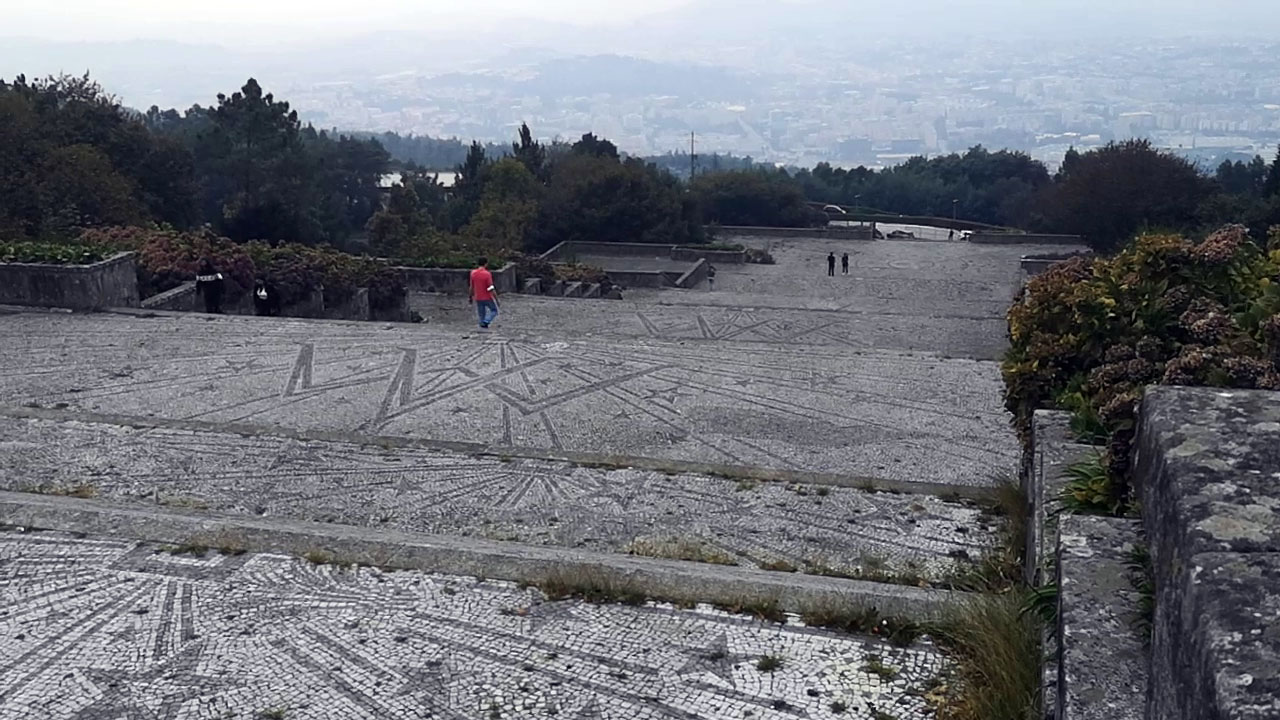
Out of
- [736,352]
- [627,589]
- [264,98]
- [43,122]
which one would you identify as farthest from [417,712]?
[264,98]

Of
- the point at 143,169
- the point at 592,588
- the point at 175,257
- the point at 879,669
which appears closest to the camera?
the point at 879,669

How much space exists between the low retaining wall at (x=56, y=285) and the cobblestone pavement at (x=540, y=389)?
312 millimetres

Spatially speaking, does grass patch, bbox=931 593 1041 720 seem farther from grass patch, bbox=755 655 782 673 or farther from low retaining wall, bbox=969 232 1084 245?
low retaining wall, bbox=969 232 1084 245

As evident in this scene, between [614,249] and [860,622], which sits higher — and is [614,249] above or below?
above

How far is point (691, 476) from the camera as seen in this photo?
→ 6.38 meters

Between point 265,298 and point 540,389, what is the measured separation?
6.44m

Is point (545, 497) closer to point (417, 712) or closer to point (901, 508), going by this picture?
point (901, 508)

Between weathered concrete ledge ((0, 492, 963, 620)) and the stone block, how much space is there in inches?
46.4

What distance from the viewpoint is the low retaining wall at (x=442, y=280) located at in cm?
1792

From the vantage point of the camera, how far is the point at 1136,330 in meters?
4.45

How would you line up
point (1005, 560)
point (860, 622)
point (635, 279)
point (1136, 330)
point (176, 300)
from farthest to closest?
point (635, 279) → point (176, 300) → point (1136, 330) → point (1005, 560) → point (860, 622)

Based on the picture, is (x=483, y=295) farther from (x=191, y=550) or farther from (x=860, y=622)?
(x=860, y=622)

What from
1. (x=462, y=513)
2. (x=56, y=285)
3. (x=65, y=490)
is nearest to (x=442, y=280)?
(x=56, y=285)

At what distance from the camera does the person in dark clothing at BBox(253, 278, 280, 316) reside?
45.9ft
